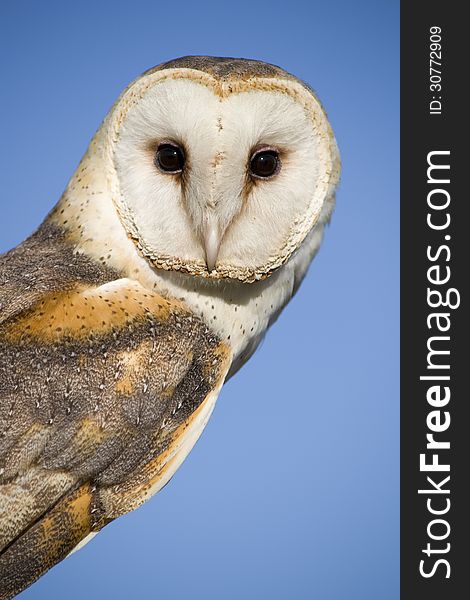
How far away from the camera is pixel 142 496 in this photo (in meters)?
2.14

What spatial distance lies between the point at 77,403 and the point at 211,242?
0.45 meters

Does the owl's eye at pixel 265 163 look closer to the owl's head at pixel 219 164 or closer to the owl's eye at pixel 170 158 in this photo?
the owl's head at pixel 219 164

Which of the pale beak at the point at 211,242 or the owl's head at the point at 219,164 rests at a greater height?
the owl's head at the point at 219,164

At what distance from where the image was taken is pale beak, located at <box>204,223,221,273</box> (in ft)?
6.98

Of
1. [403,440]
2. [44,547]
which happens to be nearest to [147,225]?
[44,547]

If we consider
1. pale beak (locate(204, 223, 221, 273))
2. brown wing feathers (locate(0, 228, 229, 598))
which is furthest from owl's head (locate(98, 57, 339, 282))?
Answer: brown wing feathers (locate(0, 228, 229, 598))

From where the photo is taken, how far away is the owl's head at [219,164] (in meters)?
2.11

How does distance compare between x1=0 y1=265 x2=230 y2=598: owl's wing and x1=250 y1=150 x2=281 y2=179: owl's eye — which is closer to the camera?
x1=0 y1=265 x2=230 y2=598: owl's wing

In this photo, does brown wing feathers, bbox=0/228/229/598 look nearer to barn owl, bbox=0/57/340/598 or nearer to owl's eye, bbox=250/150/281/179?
barn owl, bbox=0/57/340/598

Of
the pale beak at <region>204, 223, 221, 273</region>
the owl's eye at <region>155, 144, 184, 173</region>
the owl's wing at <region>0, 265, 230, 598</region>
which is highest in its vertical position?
the owl's eye at <region>155, 144, 184, 173</region>

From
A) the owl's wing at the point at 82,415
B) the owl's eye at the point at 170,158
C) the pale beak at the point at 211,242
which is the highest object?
the owl's eye at the point at 170,158

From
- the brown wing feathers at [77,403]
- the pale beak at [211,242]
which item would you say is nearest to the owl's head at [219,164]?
the pale beak at [211,242]

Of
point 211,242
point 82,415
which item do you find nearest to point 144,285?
point 211,242

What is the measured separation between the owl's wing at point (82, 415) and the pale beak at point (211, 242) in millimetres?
181
